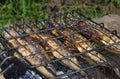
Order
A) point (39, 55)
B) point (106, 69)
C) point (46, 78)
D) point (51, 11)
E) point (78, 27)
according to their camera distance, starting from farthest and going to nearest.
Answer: point (51, 11)
point (78, 27)
point (106, 69)
point (39, 55)
point (46, 78)

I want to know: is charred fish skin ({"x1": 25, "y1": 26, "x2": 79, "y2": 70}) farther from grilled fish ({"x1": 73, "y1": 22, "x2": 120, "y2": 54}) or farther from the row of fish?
grilled fish ({"x1": 73, "y1": 22, "x2": 120, "y2": 54})

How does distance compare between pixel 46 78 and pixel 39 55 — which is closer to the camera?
pixel 46 78

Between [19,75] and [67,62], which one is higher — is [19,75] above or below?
below

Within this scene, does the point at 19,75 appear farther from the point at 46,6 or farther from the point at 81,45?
the point at 46,6

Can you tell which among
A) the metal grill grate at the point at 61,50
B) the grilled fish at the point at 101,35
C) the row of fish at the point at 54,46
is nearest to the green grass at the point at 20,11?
the metal grill grate at the point at 61,50

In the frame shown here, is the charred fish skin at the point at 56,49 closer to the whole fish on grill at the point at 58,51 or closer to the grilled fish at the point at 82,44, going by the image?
the whole fish on grill at the point at 58,51

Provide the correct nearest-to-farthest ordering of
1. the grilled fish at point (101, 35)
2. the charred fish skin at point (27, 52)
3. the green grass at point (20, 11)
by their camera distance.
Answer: the charred fish skin at point (27, 52), the grilled fish at point (101, 35), the green grass at point (20, 11)

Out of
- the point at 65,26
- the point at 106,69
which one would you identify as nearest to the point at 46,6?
the point at 65,26

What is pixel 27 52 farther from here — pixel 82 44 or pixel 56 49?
pixel 82 44
